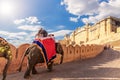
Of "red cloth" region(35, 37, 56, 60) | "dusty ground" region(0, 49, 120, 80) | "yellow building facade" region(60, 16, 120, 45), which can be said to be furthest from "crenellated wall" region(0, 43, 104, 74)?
"yellow building facade" region(60, 16, 120, 45)

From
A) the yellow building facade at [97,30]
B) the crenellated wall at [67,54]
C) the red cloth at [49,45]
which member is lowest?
the crenellated wall at [67,54]

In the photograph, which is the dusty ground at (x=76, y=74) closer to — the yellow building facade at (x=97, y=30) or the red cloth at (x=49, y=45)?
the red cloth at (x=49, y=45)

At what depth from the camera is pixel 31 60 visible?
827cm

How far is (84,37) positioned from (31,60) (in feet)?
264

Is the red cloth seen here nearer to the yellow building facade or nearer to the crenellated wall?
the crenellated wall

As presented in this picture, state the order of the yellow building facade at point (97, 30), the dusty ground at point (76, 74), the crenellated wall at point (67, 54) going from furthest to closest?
the yellow building facade at point (97, 30)
the crenellated wall at point (67, 54)
the dusty ground at point (76, 74)

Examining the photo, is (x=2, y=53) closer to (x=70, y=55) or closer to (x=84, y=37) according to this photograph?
(x=70, y=55)

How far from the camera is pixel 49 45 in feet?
29.0

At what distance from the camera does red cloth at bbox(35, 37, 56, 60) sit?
339 inches

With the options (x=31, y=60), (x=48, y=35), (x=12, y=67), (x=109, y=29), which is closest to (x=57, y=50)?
(x=48, y=35)

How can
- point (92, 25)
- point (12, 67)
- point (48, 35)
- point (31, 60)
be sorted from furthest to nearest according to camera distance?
point (92, 25) < point (12, 67) < point (48, 35) < point (31, 60)

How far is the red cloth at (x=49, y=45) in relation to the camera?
8.60 meters

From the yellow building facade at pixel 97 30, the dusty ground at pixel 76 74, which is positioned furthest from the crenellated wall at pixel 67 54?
the yellow building facade at pixel 97 30

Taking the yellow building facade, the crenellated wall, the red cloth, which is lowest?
the crenellated wall
